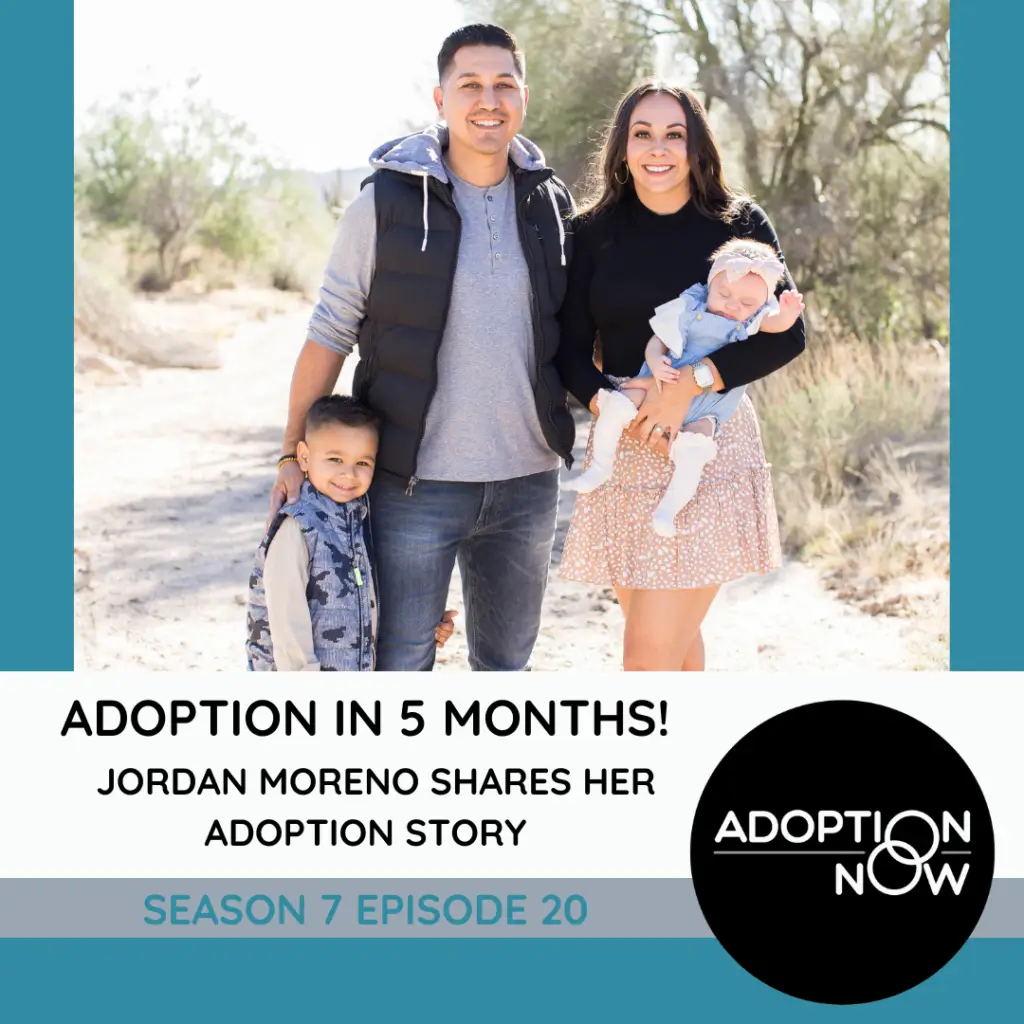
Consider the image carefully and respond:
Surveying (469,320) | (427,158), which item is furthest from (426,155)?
(469,320)

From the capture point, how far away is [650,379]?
3488mm

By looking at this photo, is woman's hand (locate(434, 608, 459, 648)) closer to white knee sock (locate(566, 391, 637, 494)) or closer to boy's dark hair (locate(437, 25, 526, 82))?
white knee sock (locate(566, 391, 637, 494))

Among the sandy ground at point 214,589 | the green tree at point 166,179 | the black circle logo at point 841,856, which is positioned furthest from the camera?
the green tree at point 166,179

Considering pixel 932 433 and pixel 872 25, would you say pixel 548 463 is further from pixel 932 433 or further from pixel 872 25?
pixel 872 25

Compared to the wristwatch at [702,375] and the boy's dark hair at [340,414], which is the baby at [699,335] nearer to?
the wristwatch at [702,375]

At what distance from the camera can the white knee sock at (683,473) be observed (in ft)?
11.3

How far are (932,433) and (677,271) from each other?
5.70 meters

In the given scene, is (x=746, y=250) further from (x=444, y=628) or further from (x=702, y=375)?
(x=444, y=628)

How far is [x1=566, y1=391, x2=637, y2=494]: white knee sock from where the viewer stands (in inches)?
136

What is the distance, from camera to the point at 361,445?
11.0 feet

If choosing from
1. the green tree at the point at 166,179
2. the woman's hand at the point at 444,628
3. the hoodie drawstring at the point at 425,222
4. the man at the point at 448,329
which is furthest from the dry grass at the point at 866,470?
the green tree at the point at 166,179

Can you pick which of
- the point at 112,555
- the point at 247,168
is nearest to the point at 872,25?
the point at 112,555

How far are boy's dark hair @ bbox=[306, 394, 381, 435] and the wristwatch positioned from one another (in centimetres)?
84

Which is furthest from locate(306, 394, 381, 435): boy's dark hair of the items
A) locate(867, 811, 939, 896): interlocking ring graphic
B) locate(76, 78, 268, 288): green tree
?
locate(76, 78, 268, 288): green tree
